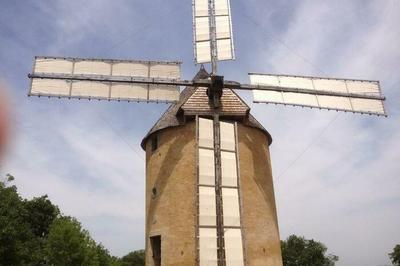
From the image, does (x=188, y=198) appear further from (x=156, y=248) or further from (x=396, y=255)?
(x=396, y=255)

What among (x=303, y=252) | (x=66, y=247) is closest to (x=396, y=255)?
(x=303, y=252)

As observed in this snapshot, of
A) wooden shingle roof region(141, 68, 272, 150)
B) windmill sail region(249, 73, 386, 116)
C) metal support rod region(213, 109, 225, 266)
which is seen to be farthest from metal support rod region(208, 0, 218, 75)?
metal support rod region(213, 109, 225, 266)

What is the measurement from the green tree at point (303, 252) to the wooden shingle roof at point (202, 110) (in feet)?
151

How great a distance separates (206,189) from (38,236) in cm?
3644

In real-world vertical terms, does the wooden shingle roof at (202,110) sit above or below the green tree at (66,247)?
above

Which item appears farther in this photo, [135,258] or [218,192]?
[135,258]

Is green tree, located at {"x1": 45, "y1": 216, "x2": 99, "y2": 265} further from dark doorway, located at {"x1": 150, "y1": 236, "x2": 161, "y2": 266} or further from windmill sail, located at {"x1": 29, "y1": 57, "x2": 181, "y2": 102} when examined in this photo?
windmill sail, located at {"x1": 29, "y1": 57, "x2": 181, "y2": 102}

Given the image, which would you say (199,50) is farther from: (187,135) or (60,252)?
(60,252)

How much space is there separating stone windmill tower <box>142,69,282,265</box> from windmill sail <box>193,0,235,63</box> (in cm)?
187

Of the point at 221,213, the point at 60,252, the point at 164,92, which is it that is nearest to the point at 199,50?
the point at 164,92

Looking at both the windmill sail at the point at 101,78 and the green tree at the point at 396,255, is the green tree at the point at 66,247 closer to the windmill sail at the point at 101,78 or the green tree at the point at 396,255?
the windmill sail at the point at 101,78

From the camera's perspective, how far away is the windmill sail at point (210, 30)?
17594 millimetres

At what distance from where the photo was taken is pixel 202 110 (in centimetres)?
1734

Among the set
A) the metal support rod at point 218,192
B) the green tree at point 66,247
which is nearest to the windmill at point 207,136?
the metal support rod at point 218,192
